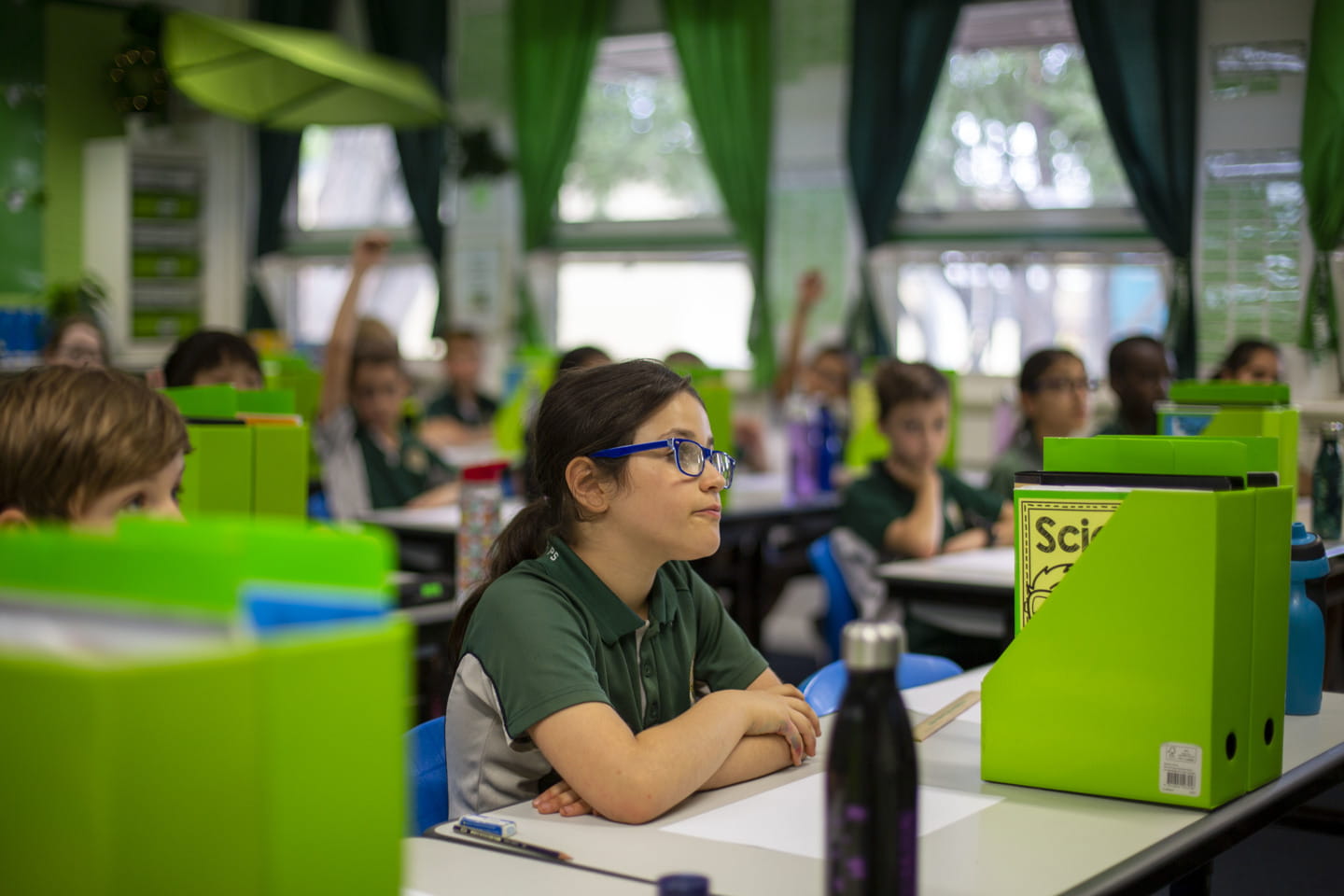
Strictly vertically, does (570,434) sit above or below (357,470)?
above

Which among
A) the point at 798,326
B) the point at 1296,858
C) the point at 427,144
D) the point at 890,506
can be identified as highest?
the point at 427,144

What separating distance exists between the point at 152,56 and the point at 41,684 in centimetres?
805

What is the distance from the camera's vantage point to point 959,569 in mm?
3467

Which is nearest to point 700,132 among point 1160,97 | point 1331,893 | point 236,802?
point 1160,97

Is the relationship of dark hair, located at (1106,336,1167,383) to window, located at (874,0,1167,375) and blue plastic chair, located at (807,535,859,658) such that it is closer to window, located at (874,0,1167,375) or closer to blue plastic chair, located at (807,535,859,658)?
blue plastic chair, located at (807,535,859,658)

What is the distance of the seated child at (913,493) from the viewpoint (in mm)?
3725

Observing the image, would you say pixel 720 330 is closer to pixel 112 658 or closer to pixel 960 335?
pixel 960 335

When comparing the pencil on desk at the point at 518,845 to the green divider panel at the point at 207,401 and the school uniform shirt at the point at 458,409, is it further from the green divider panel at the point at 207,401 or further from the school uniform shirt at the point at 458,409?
the school uniform shirt at the point at 458,409

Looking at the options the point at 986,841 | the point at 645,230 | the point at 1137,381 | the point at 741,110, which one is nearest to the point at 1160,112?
the point at 741,110

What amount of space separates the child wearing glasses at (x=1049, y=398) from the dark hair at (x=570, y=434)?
7.91 ft

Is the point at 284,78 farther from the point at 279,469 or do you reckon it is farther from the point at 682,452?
the point at 682,452

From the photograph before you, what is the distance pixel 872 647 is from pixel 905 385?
287 centimetres

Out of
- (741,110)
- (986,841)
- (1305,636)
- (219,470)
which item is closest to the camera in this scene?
(986,841)

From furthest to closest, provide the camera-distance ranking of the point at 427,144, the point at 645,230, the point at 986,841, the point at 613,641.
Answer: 1. the point at 427,144
2. the point at 645,230
3. the point at 613,641
4. the point at 986,841
